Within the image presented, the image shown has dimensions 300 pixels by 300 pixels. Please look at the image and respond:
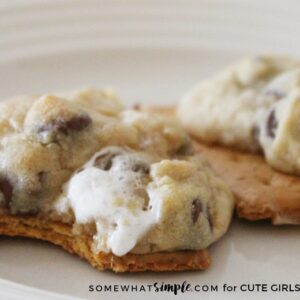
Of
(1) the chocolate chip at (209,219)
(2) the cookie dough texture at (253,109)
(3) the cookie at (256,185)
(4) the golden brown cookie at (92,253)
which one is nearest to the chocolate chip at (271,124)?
(2) the cookie dough texture at (253,109)

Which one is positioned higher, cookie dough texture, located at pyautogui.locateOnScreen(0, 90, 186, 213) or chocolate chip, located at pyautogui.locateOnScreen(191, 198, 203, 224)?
cookie dough texture, located at pyautogui.locateOnScreen(0, 90, 186, 213)

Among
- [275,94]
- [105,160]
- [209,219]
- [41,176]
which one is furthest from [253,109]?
[41,176]

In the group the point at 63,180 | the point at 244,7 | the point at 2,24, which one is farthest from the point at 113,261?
the point at 244,7

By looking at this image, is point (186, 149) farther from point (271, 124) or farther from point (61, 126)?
point (61, 126)

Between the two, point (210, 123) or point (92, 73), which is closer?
point (210, 123)

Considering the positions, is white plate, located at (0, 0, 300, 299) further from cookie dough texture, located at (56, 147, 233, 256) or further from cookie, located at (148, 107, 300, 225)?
cookie dough texture, located at (56, 147, 233, 256)

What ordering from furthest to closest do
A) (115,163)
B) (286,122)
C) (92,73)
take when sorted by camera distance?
(92,73) → (286,122) → (115,163)

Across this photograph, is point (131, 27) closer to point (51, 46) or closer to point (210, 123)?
point (51, 46)

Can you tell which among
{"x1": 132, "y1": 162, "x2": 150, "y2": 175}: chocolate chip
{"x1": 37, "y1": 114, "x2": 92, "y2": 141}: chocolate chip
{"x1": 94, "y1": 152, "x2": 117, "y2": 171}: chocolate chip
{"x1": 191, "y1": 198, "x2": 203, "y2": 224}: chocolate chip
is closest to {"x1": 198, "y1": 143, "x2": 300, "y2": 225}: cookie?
{"x1": 191, "y1": 198, "x2": 203, "y2": 224}: chocolate chip
